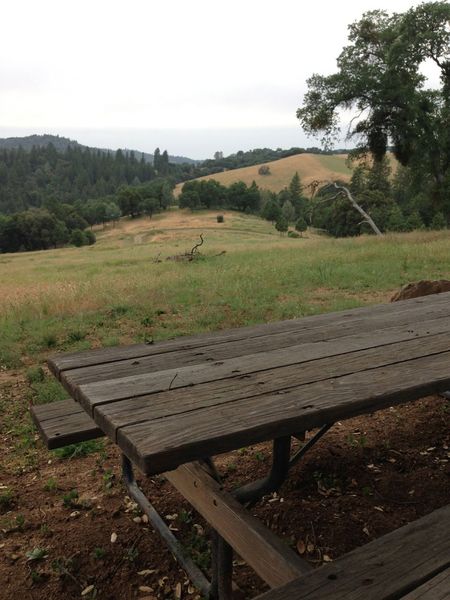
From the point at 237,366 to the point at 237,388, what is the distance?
0.79 ft

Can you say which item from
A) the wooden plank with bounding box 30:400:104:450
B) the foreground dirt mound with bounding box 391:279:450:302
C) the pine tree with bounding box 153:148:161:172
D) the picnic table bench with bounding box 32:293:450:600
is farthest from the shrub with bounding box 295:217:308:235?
the pine tree with bounding box 153:148:161:172

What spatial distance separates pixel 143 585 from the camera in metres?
2.36

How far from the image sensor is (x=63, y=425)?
2686 millimetres

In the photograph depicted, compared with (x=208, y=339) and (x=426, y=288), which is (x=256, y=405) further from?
(x=426, y=288)

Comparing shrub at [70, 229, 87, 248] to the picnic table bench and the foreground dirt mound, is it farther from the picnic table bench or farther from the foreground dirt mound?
the picnic table bench

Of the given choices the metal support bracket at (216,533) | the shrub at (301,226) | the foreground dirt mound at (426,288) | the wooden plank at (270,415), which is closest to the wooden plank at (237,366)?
the wooden plank at (270,415)

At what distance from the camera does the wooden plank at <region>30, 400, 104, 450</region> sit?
256 cm

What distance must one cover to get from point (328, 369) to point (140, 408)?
0.78 meters

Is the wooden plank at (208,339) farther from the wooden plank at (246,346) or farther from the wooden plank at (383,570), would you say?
the wooden plank at (383,570)

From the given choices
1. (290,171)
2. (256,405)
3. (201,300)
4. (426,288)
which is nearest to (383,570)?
(256,405)

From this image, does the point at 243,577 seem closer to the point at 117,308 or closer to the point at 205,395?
the point at 205,395

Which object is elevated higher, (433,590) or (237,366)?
(237,366)

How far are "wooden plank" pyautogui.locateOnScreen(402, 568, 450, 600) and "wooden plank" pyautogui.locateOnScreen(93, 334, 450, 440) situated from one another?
0.63 metres

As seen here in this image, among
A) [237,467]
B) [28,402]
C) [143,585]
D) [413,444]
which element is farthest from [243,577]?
[28,402]
